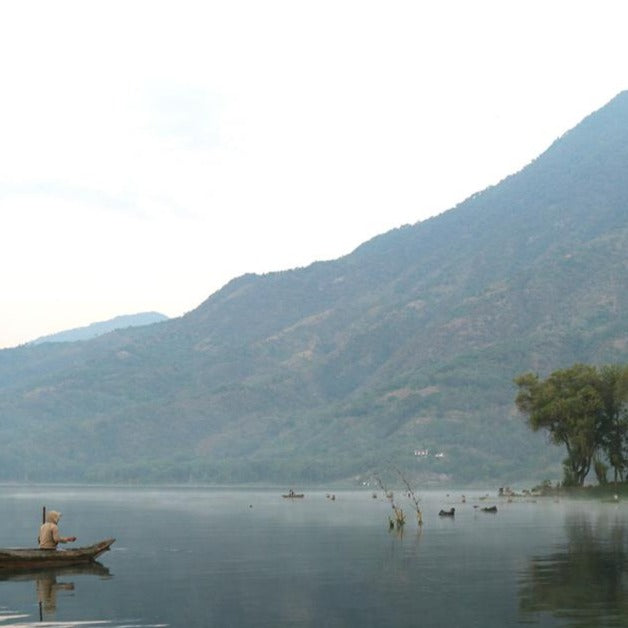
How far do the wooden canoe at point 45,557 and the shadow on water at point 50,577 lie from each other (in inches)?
11.6

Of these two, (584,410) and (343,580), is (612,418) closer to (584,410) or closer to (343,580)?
(584,410)

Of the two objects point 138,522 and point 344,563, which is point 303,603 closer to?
point 344,563

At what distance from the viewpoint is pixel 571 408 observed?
168250 mm

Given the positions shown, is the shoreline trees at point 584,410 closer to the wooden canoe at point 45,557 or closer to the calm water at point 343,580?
the calm water at point 343,580

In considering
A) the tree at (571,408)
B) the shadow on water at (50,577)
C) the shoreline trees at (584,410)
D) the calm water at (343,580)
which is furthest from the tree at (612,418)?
the shadow on water at (50,577)

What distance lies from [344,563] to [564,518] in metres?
55.8

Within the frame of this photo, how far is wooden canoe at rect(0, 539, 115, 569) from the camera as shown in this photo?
69625 mm

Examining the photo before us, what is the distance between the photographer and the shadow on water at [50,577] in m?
56.6

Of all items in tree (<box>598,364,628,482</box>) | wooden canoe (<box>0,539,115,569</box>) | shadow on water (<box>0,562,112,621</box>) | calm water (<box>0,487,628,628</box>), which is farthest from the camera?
tree (<box>598,364,628,482</box>)

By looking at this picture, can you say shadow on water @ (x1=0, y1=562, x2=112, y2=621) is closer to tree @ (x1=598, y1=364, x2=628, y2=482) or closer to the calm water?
the calm water

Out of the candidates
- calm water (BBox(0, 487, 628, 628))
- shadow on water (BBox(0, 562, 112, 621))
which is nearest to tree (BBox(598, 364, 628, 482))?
calm water (BBox(0, 487, 628, 628))

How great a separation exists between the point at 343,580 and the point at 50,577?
16927 mm

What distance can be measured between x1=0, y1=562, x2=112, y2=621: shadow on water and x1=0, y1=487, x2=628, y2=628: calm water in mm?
115

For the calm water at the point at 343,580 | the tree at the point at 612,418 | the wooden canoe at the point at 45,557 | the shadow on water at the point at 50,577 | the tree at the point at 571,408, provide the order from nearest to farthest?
the calm water at the point at 343,580 < the shadow on water at the point at 50,577 < the wooden canoe at the point at 45,557 < the tree at the point at 571,408 < the tree at the point at 612,418
